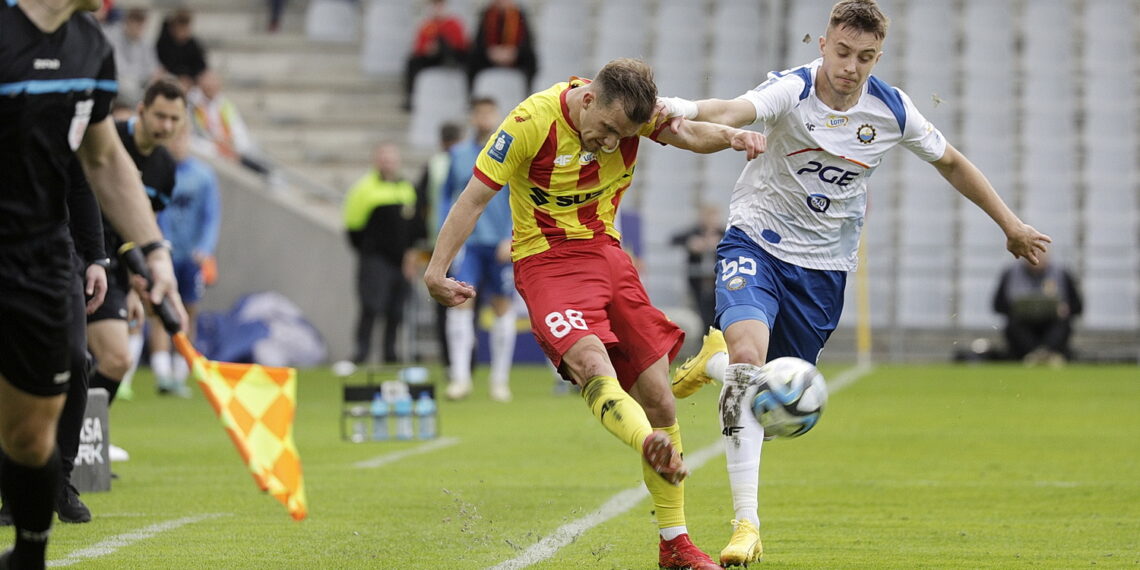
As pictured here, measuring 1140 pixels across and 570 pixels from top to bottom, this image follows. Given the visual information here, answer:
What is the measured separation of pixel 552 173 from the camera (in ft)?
19.5

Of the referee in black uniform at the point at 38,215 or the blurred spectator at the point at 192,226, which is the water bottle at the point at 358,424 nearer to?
the blurred spectator at the point at 192,226

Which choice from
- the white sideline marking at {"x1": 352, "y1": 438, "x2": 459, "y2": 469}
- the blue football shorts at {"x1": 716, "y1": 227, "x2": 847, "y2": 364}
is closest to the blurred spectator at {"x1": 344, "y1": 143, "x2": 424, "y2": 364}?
the white sideline marking at {"x1": 352, "y1": 438, "x2": 459, "y2": 469}

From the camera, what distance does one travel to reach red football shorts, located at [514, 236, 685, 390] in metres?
5.82

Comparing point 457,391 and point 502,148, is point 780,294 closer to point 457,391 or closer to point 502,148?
point 502,148

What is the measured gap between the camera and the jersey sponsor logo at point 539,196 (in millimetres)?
6000

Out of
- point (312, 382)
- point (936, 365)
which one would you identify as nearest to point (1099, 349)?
point (936, 365)

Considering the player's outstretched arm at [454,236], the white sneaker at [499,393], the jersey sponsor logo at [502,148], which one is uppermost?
the jersey sponsor logo at [502,148]

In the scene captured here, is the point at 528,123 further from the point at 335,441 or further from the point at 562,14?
the point at 562,14

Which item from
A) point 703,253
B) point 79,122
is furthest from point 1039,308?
point 79,122

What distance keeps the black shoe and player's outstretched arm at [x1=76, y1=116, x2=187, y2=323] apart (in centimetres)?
234

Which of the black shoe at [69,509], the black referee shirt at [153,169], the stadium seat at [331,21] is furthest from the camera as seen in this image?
the stadium seat at [331,21]

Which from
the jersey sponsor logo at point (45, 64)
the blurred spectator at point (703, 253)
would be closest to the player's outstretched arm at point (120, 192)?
the jersey sponsor logo at point (45, 64)

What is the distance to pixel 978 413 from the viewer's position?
13.5 metres

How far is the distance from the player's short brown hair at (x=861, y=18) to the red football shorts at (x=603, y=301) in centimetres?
124
